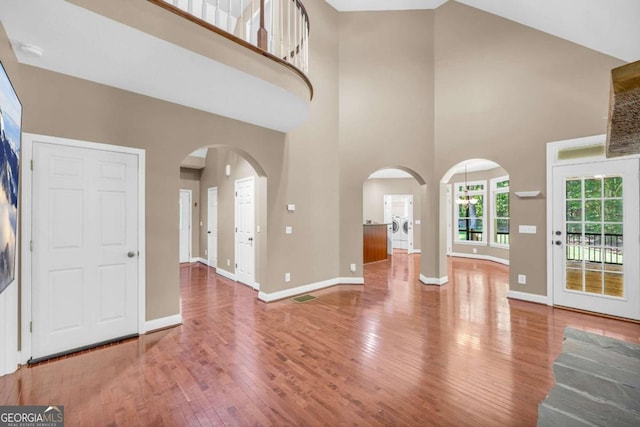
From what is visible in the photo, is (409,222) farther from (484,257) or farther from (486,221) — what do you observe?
(484,257)

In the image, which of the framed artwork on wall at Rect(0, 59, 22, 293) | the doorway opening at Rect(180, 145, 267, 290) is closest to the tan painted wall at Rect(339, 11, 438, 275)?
the doorway opening at Rect(180, 145, 267, 290)

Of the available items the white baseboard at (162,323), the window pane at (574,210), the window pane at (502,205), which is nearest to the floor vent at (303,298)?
the white baseboard at (162,323)

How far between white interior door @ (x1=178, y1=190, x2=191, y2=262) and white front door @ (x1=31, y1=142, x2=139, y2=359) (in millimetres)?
4943

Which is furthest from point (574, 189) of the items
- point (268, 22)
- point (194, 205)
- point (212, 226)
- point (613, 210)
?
point (194, 205)

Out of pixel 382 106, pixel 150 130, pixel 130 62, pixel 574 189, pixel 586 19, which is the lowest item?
pixel 574 189

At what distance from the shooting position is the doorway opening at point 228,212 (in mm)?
4652

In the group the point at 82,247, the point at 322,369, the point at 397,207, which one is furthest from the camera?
the point at 397,207

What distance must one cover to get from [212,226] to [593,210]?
7.33m

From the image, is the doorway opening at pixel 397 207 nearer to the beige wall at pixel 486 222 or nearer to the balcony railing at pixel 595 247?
the beige wall at pixel 486 222

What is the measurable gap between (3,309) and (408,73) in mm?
6361

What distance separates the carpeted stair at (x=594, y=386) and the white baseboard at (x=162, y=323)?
3.57 m

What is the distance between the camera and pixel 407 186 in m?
10.2

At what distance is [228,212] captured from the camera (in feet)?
19.7

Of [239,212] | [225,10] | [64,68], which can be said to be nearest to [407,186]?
[239,212]
